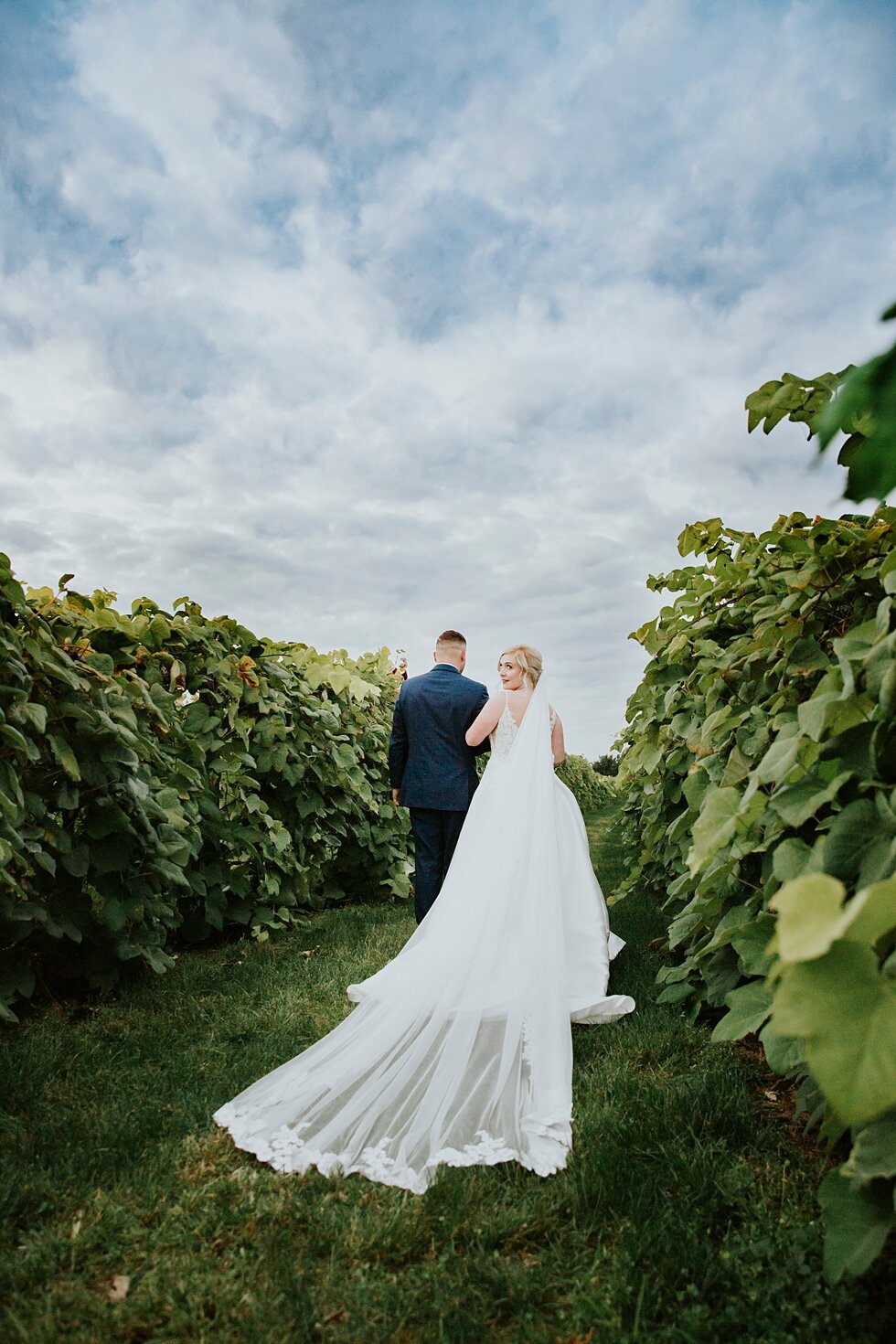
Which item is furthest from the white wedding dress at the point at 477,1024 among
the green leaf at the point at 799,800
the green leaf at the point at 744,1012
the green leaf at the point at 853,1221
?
the green leaf at the point at 799,800

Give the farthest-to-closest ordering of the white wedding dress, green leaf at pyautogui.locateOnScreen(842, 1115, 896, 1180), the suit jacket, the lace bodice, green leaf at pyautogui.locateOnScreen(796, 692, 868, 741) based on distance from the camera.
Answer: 1. the suit jacket
2. the lace bodice
3. the white wedding dress
4. green leaf at pyautogui.locateOnScreen(796, 692, 868, 741)
5. green leaf at pyautogui.locateOnScreen(842, 1115, 896, 1180)

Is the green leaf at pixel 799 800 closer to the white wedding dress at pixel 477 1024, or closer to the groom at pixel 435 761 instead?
the white wedding dress at pixel 477 1024

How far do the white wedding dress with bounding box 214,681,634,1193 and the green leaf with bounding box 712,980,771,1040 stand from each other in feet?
2.62

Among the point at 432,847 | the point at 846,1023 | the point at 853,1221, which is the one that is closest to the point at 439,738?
the point at 432,847

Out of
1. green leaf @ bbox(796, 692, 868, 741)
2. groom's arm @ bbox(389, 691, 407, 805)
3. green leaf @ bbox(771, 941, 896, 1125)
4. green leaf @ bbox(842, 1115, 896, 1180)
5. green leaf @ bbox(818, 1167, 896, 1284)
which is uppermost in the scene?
groom's arm @ bbox(389, 691, 407, 805)

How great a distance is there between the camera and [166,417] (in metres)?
9.44

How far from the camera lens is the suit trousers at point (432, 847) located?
5.56 m

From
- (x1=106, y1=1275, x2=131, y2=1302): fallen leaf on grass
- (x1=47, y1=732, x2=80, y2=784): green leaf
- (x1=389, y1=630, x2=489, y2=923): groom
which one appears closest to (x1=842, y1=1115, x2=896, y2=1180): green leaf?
(x1=106, y1=1275, x2=131, y2=1302): fallen leaf on grass

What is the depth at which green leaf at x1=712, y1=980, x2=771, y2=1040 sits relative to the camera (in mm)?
1871

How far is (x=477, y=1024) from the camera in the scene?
10.1 feet

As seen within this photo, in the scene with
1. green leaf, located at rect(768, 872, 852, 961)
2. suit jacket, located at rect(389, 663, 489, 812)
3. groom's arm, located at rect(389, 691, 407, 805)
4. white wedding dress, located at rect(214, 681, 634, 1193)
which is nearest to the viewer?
green leaf, located at rect(768, 872, 852, 961)

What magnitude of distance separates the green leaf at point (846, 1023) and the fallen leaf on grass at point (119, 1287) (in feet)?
5.70

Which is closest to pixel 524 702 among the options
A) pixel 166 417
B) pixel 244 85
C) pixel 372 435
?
pixel 244 85

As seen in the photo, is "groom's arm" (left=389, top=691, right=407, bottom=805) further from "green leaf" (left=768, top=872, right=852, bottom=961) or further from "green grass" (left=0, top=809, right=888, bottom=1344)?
"green leaf" (left=768, top=872, right=852, bottom=961)
